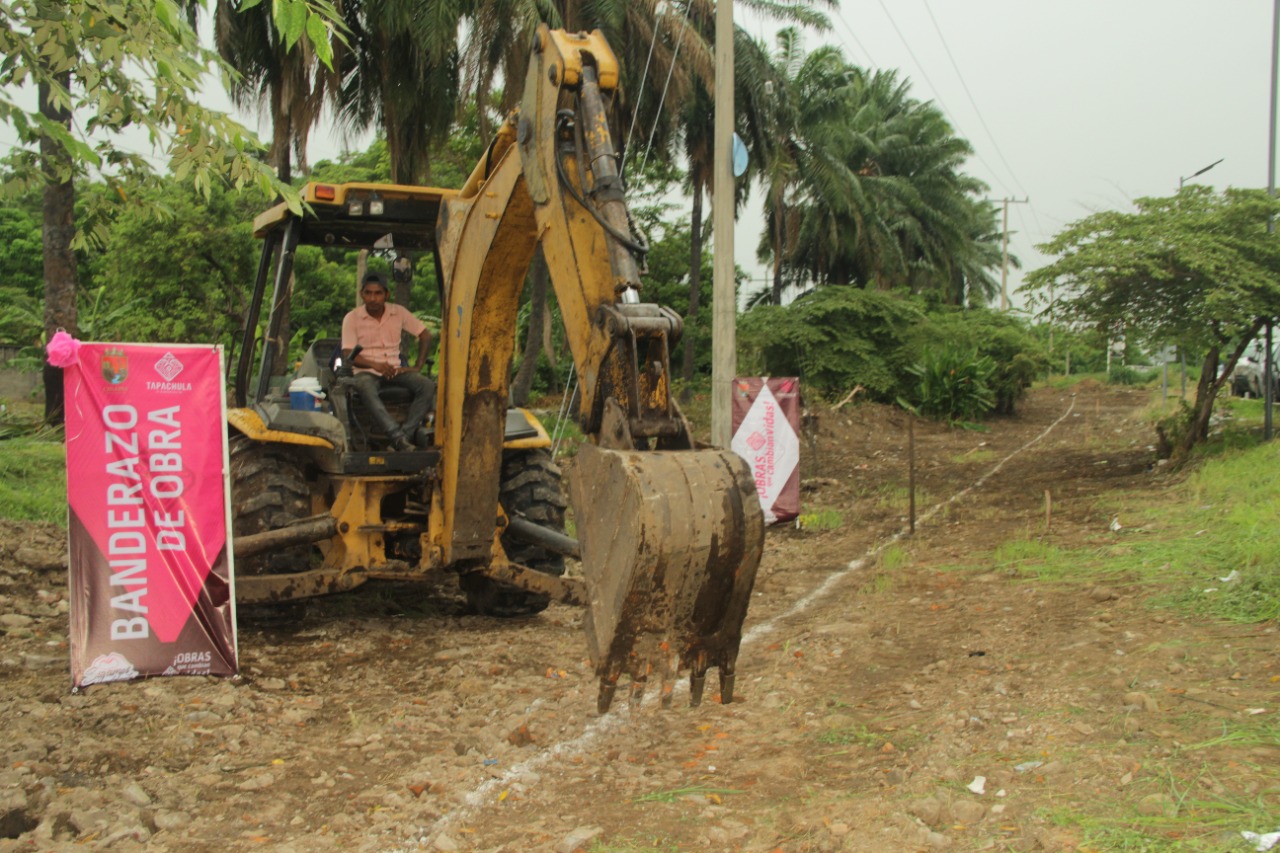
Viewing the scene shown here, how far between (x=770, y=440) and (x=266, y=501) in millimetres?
6685

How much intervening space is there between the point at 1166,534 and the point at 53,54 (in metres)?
8.63

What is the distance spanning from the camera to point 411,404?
7.57m

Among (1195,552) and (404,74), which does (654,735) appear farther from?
(404,74)

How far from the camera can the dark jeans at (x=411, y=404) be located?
23.7 ft

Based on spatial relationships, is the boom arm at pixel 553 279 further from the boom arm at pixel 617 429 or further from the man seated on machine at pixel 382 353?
the man seated on machine at pixel 382 353

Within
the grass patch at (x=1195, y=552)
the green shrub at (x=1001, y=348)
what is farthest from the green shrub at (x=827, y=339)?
the grass patch at (x=1195, y=552)

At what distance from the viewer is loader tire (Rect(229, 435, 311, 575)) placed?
731 centimetres

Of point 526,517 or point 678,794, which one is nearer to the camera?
point 678,794

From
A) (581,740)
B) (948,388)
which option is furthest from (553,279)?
(948,388)

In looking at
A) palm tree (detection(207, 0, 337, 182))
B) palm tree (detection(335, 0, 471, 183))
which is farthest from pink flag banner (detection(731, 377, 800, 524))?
palm tree (detection(207, 0, 337, 182))

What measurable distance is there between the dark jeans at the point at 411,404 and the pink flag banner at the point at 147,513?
113cm

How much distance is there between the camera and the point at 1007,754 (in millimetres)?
4820

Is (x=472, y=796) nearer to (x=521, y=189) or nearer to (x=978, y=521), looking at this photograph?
(x=521, y=189)

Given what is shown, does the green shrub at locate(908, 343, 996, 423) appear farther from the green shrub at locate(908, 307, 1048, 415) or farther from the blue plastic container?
the blue plastic container
